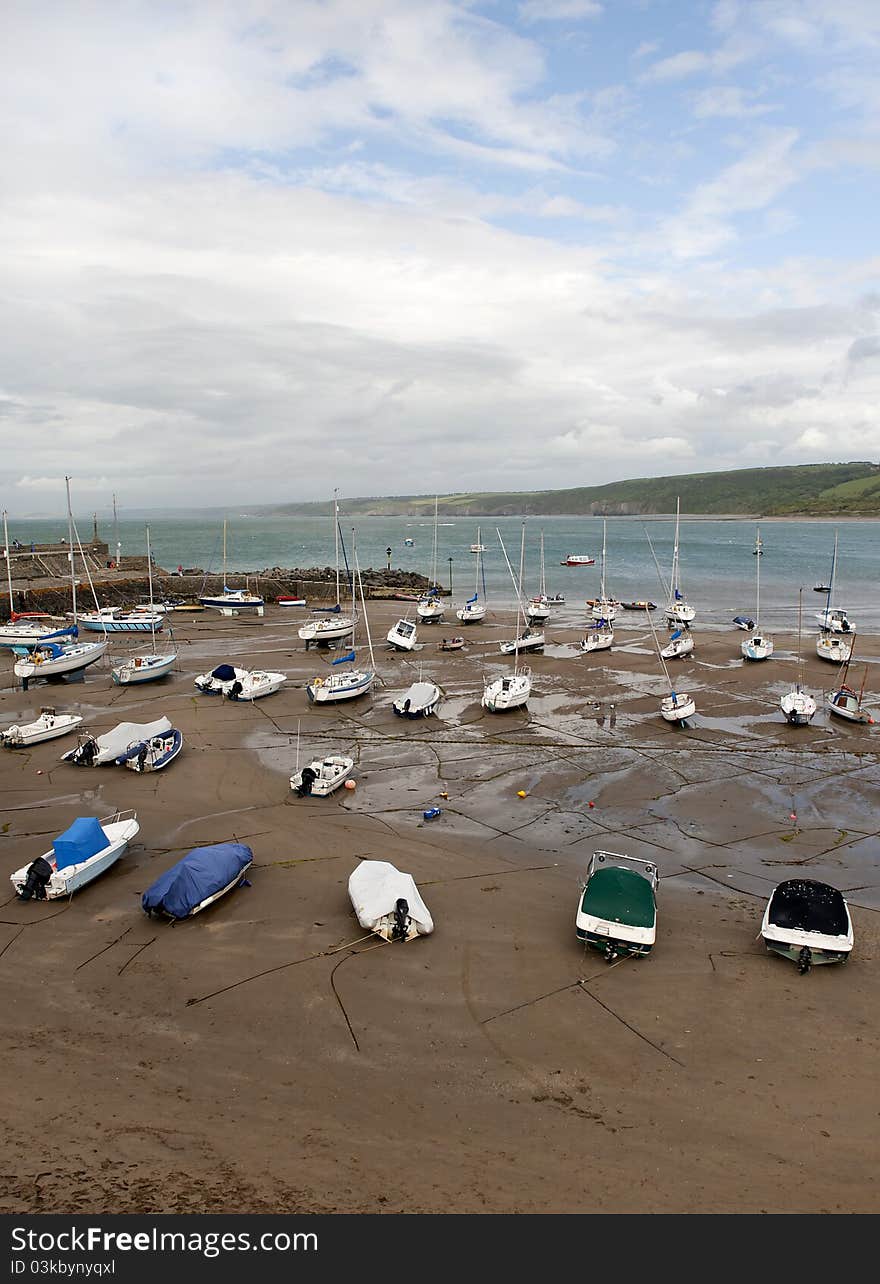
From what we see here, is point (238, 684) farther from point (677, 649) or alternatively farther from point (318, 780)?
point (677, 649)

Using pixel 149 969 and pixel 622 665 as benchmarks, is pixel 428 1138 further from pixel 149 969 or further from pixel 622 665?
pixel 622 665

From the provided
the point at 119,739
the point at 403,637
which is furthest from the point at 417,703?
the point at 403,637

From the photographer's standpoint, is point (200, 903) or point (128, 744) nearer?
point (200, 903)

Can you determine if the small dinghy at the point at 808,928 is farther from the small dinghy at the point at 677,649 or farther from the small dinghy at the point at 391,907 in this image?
the small dinghy at the point at 677,649

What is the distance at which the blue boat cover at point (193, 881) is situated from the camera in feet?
53.6

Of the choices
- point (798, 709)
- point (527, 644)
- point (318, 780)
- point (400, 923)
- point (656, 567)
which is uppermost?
point (656, 567)

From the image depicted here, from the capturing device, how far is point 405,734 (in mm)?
31219

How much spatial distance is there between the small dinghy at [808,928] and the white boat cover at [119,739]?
2181cm

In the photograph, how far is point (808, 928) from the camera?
→ 48.8ft

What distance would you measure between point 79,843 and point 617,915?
1307cm

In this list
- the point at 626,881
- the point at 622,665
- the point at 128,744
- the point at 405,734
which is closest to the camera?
the point at 626,881

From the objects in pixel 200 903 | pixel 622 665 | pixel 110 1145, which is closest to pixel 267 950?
pixel 200 903

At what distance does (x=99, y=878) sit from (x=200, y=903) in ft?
12.6
